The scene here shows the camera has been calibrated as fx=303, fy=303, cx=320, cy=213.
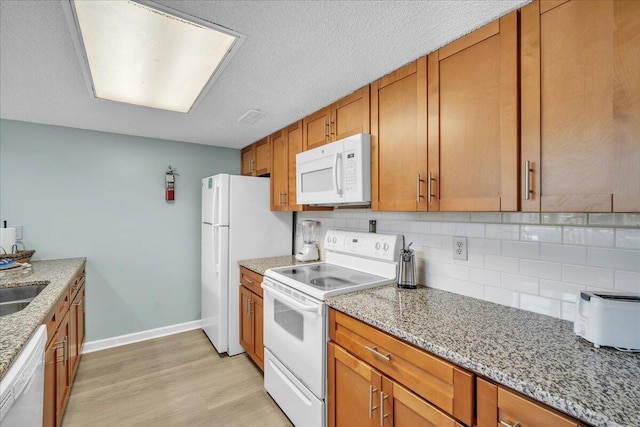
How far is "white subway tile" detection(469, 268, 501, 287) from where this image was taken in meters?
1.55

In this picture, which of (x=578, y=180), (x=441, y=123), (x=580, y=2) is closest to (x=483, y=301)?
(x=578, y=180)

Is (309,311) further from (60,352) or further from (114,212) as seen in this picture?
(114,212)

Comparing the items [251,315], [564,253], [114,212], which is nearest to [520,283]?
[564,253]

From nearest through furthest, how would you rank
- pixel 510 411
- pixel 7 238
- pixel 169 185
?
pixel 510 411 < pixel 7 238 < pixel 169 185

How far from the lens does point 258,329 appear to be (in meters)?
2.48

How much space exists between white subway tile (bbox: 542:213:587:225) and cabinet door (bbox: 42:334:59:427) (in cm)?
238

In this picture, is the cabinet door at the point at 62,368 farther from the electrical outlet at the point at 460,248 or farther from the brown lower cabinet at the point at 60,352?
the electrical outlet at the point at 460,248

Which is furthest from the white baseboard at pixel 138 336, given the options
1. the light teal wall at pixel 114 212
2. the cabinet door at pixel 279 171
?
the cabinet door at pixel 279 171

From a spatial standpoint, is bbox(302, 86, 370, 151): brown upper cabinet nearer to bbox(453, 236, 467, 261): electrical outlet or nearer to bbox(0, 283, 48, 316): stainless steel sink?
bbox(453, 236, 467, 261): electrical outlet

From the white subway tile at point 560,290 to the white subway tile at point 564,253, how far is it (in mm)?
101

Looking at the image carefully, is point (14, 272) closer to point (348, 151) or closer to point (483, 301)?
point (348, 151)

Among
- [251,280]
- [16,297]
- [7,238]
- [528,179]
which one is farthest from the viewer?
[251,280]

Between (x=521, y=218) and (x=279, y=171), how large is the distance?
1.97 meters

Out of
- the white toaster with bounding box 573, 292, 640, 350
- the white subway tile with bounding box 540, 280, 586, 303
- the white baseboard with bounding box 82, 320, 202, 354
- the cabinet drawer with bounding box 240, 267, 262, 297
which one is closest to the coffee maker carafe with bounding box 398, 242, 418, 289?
the white subway tile with bounding box 540, 280, 586, 303
